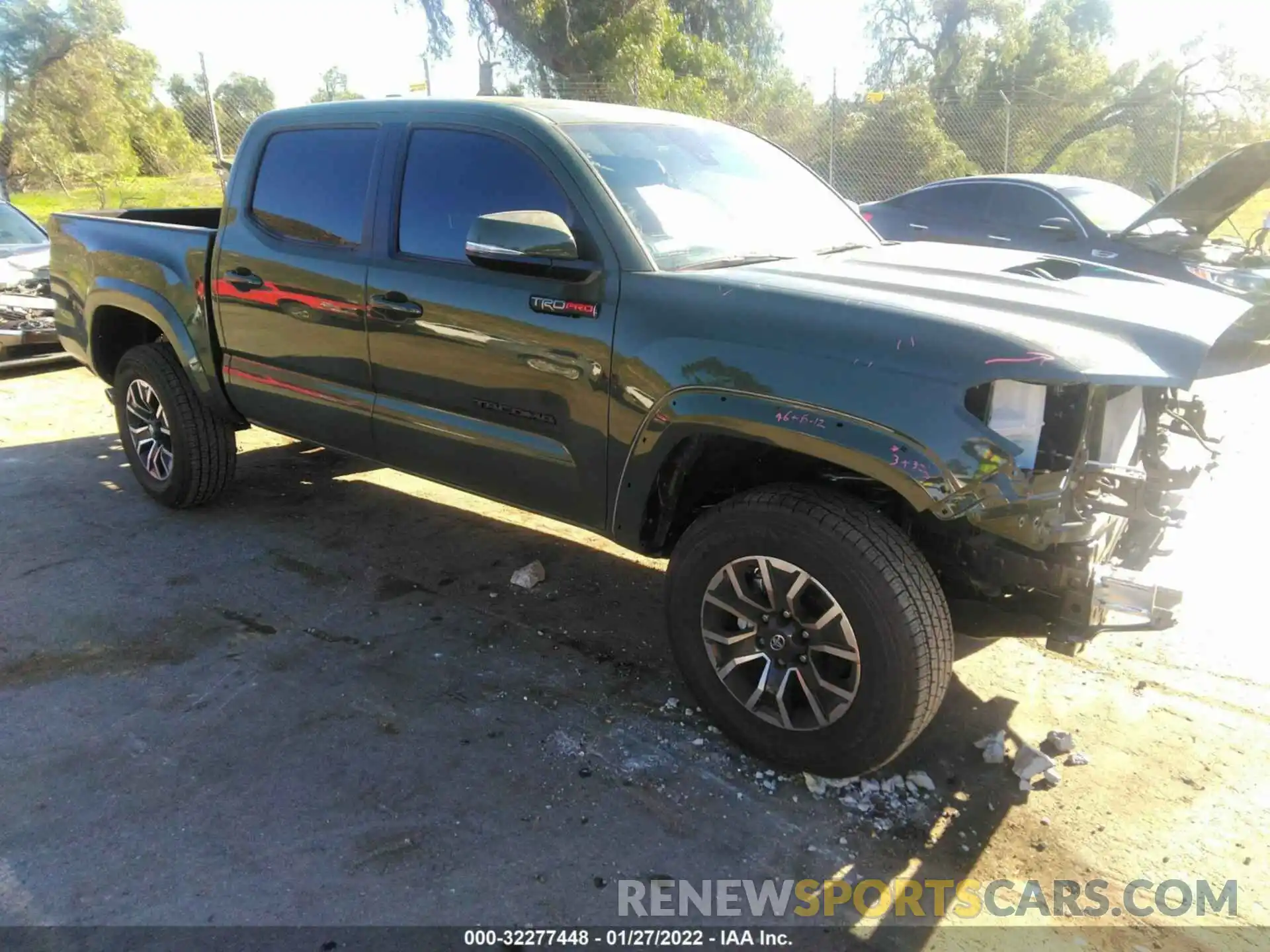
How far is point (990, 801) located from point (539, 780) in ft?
4.44

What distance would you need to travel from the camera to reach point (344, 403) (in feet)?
12.9

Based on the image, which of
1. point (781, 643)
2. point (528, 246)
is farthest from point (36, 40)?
point (781, 643)

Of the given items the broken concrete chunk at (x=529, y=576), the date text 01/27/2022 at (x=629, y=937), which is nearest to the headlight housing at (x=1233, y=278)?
the broken concrete chunk at (x=529, y=576)

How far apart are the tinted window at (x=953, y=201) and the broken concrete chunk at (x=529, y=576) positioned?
5997mm

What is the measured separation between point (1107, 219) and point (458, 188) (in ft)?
20.5

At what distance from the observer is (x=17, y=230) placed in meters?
8.51

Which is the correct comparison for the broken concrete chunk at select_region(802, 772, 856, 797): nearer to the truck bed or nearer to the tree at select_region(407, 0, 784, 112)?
the truck bed

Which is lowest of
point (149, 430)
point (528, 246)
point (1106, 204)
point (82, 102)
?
point (149, 430)

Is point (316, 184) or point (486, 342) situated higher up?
point (316, 184)

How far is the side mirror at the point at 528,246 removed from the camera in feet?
9.52

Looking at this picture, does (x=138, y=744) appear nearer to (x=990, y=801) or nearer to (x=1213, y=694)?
(x=990, y=801)

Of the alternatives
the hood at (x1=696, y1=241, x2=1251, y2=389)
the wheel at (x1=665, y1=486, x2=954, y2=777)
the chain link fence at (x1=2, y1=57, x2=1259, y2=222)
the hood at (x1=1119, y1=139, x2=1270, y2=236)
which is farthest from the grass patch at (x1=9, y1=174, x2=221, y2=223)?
the wheel at (x1=665, y1=486, x2=954, y2=777)

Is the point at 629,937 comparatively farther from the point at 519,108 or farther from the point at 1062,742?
the point at 519,108

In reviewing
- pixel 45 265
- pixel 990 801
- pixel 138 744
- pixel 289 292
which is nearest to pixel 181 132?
pixel 45 265
